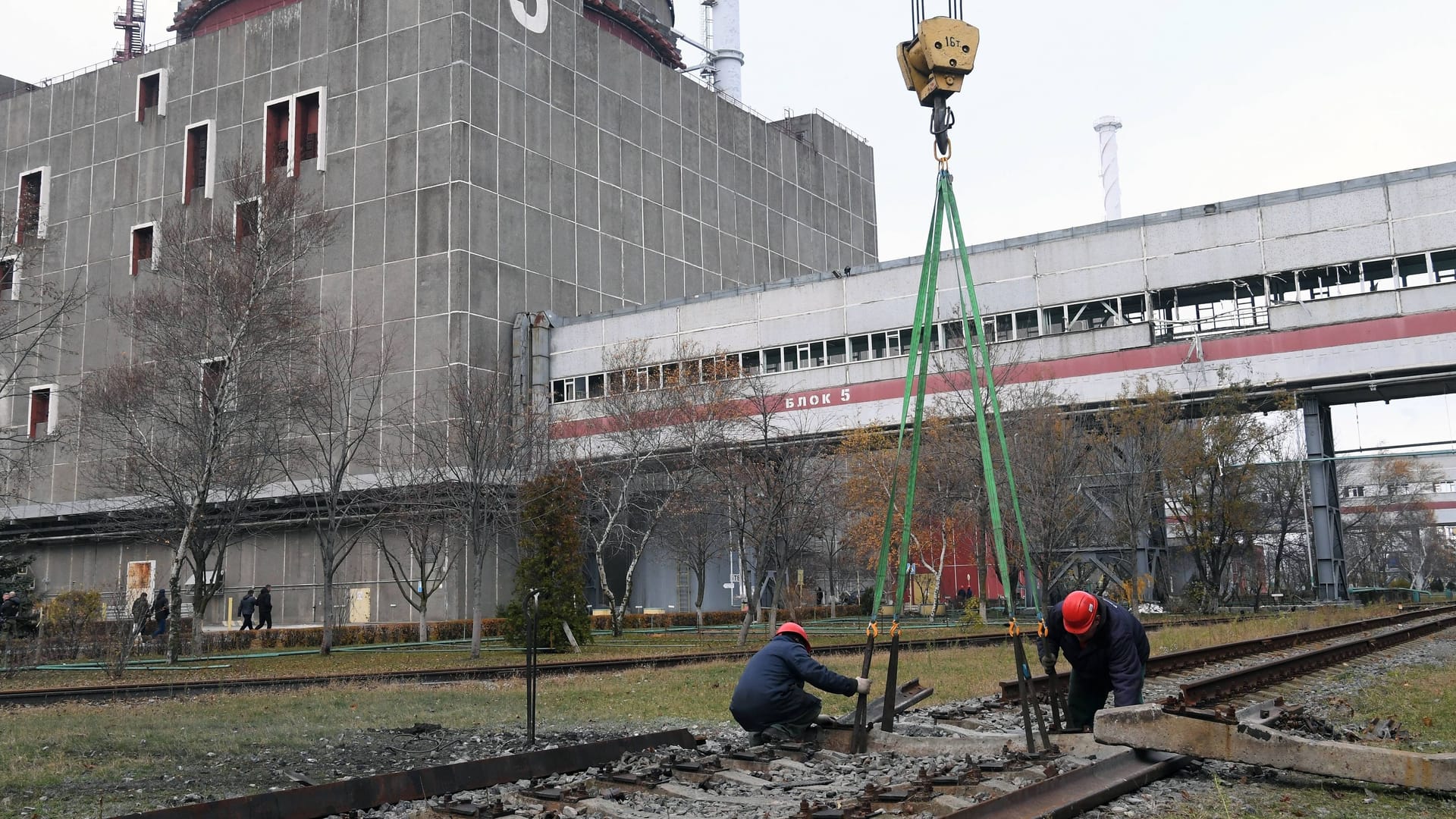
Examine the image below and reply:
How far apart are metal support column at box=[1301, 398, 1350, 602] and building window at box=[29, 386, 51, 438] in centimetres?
5394

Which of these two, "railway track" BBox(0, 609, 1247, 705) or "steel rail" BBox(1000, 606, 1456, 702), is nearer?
"steel rail" BBox(1000, 606, 1456, 702)

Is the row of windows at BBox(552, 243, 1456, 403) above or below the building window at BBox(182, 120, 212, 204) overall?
below

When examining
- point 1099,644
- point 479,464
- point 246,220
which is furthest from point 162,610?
point 1099,644

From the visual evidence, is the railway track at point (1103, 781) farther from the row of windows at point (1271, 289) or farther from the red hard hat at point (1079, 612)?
the row of windows at point (1271, 289)

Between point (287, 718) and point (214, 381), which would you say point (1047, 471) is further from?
point (287, 718)

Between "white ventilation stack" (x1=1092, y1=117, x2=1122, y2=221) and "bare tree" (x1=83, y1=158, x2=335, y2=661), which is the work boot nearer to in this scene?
"bare tree" (x1=83, y1=158, x2=335, y2=661)

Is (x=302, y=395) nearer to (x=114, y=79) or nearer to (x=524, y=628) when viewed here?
(x=524, y=628)

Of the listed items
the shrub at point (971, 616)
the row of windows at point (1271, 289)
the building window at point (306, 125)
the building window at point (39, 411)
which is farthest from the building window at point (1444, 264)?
the building window at point (39, 411)

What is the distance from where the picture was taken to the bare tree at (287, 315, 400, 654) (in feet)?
101

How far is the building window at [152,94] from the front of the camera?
57.9 metres

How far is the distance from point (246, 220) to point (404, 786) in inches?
1027

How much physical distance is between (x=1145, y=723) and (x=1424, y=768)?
1.68 m

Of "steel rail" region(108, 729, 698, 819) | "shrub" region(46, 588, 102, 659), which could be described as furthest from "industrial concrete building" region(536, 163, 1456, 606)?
"steel rail" region(108, 729, 698, 819)

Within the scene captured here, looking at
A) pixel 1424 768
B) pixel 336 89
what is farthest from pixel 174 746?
pixel 336 89
